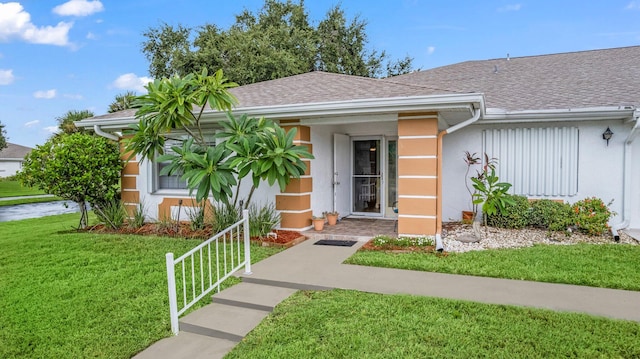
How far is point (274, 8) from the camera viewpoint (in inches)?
958

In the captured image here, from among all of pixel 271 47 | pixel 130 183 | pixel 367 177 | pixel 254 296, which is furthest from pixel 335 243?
pixel 271 47

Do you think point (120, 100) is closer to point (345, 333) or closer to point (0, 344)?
point (0, 344)

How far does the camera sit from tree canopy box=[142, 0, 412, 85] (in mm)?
20878

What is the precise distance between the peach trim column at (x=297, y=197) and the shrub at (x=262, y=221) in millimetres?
228

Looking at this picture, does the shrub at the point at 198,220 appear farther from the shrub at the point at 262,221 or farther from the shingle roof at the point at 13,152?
the shingle roof at the point at 13,152

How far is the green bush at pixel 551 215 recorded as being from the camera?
301 inches

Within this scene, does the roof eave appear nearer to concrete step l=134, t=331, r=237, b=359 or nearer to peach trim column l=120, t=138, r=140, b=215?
concrete step l=134, t=331, r=237, b=359

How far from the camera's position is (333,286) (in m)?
4.69

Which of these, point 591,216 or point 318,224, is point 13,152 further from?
point 591,216

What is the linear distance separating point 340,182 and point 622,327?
21.1ft

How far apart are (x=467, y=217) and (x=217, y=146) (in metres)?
5.84

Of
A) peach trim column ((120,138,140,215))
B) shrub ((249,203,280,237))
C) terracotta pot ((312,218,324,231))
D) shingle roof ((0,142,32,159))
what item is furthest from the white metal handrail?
shingle roof ((0,142,32,159))

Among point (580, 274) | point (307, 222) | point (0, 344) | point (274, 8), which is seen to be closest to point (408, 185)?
point (307, 222)

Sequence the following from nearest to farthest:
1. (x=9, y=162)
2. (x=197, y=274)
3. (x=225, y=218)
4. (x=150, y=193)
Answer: (x=197, y=274) < (x=225, y=218) < (x=150, y=193) < (x=9, y=162)
